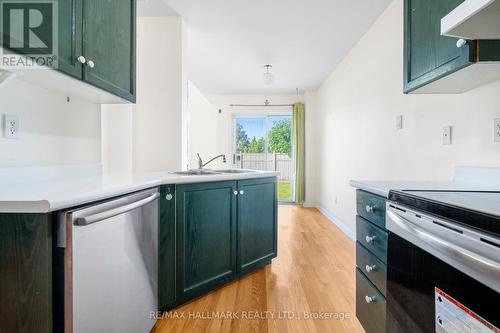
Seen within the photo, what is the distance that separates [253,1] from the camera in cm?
239

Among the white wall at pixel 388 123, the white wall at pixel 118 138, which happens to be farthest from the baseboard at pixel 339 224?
the white wall at pixel 118 138

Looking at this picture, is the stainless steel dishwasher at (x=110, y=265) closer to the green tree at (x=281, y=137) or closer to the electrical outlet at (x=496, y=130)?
the electrical outlet at (x=496, y=130)

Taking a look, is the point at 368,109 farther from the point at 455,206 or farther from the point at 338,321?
the point at 455,206

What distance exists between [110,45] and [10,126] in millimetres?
642

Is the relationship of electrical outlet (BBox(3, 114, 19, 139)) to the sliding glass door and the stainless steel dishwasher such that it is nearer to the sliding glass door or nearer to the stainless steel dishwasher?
the stainless steel dishwasher

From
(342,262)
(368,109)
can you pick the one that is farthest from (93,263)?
(368,109)

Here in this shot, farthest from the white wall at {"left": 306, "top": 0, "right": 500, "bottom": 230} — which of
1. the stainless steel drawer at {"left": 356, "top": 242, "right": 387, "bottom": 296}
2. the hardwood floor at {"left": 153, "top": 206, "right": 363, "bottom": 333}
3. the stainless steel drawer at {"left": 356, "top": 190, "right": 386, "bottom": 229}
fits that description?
the hardwood floor at {"left": 153, "top": 206, "right": 363, "bottom": 333}

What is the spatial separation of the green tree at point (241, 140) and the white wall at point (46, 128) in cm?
416

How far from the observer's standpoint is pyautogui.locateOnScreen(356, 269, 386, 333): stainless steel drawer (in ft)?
3.92

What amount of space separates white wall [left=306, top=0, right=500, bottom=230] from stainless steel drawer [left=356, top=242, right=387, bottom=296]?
0.78 meters

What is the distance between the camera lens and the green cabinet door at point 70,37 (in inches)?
44.0

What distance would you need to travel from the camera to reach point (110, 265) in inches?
42.7

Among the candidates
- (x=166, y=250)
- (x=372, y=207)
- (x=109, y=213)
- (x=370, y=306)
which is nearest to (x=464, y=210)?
(x=372, y=207)

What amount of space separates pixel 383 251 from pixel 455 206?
545 millimetres
